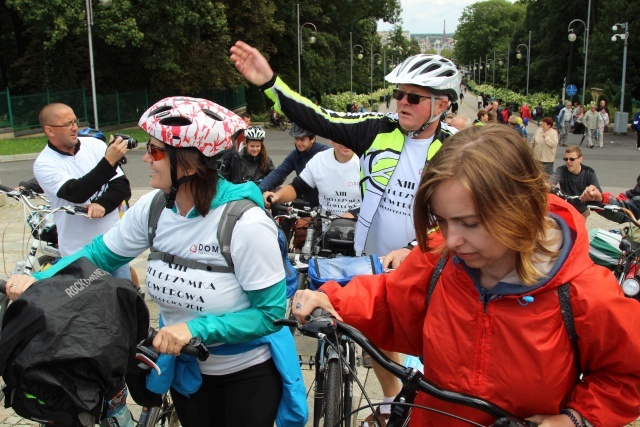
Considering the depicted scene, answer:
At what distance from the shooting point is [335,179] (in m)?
5.57

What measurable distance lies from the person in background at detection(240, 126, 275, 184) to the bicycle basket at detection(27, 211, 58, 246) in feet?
7.56

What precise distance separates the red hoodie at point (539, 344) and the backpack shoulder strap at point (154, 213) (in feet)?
3.84

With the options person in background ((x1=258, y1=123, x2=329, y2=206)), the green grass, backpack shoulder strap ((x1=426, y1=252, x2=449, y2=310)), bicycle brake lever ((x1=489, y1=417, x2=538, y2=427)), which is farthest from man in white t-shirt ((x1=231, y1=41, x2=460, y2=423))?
the green grass

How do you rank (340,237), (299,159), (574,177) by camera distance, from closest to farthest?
(340,237), (299,159), (574,177)

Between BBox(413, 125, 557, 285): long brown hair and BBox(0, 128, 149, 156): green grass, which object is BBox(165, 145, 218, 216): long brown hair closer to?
BBox(413, 125, 557, 285): long brown hair

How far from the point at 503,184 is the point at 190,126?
1.25 metres

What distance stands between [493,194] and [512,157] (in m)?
0.12

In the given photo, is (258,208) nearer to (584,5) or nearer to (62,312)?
(62,312)

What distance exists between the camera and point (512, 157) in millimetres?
1599

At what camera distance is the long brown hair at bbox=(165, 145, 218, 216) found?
242 cm

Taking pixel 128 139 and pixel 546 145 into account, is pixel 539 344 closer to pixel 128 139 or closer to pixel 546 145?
pixel 128 139

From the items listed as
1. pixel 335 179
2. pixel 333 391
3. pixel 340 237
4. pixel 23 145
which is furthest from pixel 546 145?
pixel 23 145

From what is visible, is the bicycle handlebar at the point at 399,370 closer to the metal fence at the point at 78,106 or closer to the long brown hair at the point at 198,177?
the long brown hair at the point at 198,177

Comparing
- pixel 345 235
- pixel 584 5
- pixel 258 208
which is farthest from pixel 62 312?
pixel 584 5
